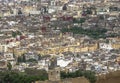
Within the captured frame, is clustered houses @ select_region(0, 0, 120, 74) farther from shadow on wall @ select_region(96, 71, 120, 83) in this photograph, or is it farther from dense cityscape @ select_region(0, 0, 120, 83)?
shadow on wall @ select_region(96, 71, 120, 83)

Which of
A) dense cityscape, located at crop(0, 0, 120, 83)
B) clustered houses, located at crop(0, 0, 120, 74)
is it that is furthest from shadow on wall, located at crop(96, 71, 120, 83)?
clustered houses, located at crop(0, 0, 120, 74)

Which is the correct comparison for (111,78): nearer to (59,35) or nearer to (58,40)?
(58,40)

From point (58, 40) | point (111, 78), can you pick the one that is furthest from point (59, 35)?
point (111, 78)

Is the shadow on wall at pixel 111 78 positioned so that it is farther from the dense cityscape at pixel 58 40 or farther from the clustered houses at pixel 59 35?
the clustered houses at pixel 59 35

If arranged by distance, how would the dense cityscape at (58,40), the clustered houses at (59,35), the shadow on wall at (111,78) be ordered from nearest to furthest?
the shadow on wall at (111,78)
the dense cityscape at (58,40)
the clustered houses at (59,35)

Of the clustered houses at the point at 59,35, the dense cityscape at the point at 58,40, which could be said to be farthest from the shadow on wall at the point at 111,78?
the clustered houses at the point at 59,35

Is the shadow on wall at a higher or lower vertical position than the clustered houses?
higher

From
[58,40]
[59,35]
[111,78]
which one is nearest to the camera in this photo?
[111,78]
